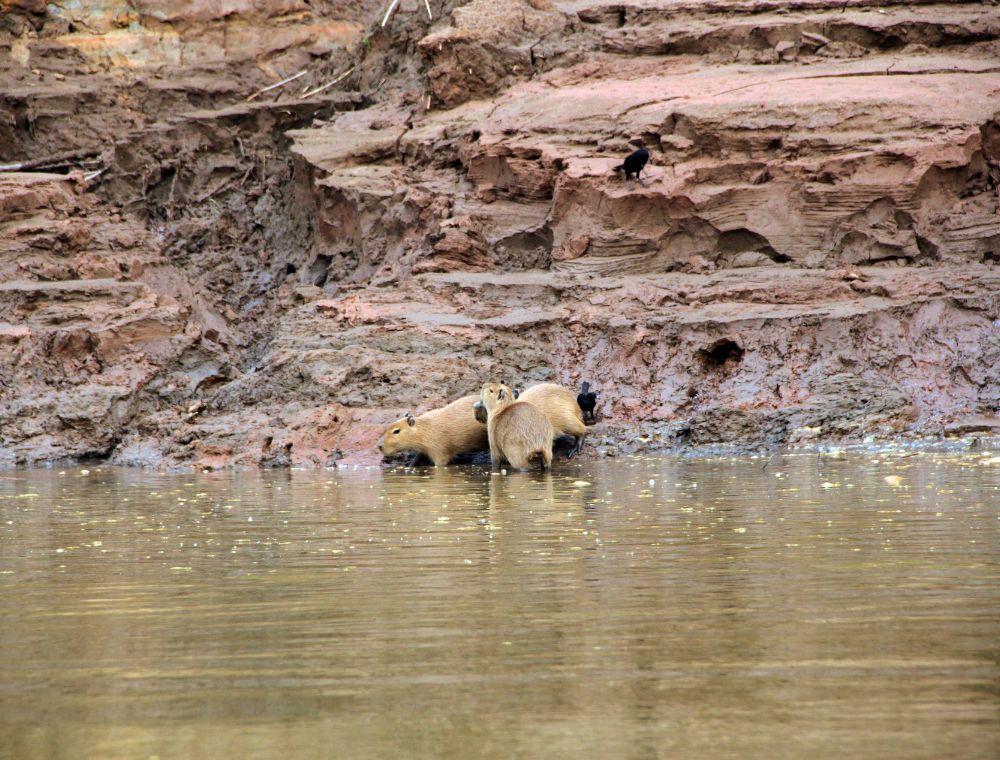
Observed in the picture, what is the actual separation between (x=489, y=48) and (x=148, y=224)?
6.38 m

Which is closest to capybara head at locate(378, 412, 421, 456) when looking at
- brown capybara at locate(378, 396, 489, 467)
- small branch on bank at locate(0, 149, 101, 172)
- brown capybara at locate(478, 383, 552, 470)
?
brown capybara at locate(378, 396, 489, 467)

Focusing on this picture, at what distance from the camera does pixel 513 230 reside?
18.3 metres

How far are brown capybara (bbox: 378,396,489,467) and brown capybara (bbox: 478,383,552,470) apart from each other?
0.89 metres

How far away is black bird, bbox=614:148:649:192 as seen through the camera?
17047mm

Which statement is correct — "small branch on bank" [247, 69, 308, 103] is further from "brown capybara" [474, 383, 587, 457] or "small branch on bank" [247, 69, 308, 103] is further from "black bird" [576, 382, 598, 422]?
"brown capybara" [474, 383, 587, 457]

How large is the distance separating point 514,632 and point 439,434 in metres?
9.29

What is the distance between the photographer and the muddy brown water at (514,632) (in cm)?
313

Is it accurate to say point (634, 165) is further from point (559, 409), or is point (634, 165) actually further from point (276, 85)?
point (276, 85)

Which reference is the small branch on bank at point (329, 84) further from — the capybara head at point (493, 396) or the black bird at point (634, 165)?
the capybara head at point (493, 396)

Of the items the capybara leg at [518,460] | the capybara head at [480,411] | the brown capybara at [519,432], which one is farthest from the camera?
the capybara head at [480,411]

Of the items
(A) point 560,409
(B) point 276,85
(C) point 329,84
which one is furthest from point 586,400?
(B) point 276,85

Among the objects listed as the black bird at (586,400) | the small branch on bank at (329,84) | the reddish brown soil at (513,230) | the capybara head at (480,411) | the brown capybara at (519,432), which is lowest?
the brown capybara at (519,432)

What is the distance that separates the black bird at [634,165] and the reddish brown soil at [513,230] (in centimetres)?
22

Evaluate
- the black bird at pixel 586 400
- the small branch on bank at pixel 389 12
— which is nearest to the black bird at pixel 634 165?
the black bird at pixel 586 400
